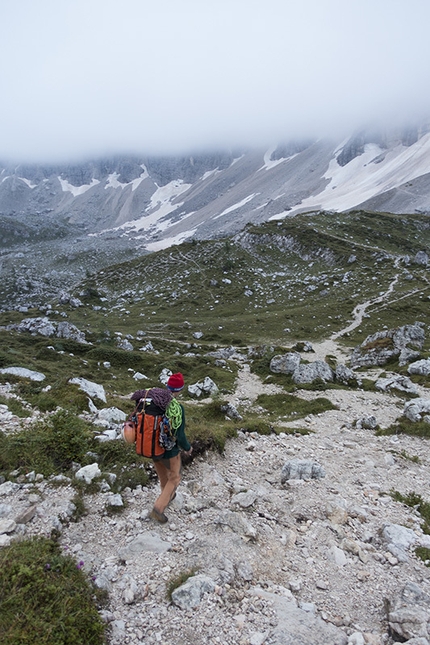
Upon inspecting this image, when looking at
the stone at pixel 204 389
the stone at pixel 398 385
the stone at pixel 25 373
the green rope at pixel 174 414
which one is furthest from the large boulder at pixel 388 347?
the green rope at pixel 174 414

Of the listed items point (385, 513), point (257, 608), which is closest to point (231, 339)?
point (385, 513)

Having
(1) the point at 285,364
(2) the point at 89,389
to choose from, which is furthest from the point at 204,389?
(2) the point at 89,389

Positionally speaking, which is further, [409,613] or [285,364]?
[285,364]

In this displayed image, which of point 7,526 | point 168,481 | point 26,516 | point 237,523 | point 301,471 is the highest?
point 7,526

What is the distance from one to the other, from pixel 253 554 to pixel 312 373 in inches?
881

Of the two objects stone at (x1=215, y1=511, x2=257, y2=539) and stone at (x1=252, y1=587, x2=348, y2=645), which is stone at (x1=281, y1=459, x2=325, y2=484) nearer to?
stone at (x1=215, y1=511, x2=257, y2=539)

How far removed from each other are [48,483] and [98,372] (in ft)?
89.0

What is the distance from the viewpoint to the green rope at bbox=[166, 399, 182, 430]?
6945 mm

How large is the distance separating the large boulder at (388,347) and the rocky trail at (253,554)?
84.1 ft

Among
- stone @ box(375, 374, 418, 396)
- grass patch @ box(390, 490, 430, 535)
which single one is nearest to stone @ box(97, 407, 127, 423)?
grass patch @ box(390, 490, 430, 535)

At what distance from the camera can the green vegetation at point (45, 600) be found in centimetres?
405

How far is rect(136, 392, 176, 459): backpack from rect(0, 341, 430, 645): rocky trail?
1.62 metres

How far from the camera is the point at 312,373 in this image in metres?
27.6

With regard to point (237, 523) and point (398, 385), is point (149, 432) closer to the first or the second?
point (237, 523)
